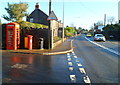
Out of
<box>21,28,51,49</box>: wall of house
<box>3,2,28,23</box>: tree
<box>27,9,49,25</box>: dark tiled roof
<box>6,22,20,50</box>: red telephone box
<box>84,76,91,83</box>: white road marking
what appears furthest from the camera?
<box>27,9,49,25</box>: dark tiled roof

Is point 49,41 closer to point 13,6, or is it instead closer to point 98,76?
point 98,76

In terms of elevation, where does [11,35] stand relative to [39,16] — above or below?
below

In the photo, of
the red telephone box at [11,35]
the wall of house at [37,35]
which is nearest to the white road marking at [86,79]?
the wall of house at [37,35]

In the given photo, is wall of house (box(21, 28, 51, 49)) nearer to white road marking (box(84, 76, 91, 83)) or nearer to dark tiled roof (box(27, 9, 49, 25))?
white road marking (box(84, 76, 91, 83))

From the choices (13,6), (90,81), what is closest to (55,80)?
(90,81)

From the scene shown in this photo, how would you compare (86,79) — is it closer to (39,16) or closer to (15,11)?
(15,11)

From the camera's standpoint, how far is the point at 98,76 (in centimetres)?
499

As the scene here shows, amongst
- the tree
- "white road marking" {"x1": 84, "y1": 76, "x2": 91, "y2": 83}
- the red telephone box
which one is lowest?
"white road marking" {"x1": 84, "y1": 76, "x2": 91, "y2": 83}

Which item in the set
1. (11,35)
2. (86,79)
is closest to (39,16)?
(11,35)

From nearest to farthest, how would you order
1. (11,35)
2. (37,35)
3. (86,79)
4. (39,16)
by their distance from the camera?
(86,79) < (11,35) < (37,35) < (39,16)

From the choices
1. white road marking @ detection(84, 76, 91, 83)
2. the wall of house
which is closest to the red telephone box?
the wall of house

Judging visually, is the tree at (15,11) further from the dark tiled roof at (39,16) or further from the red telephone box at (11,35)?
the red telephone box at (11,35)

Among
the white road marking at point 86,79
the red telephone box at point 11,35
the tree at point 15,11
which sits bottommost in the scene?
the white road marking at point 86,79

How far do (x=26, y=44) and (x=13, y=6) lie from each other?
15.1 meters
